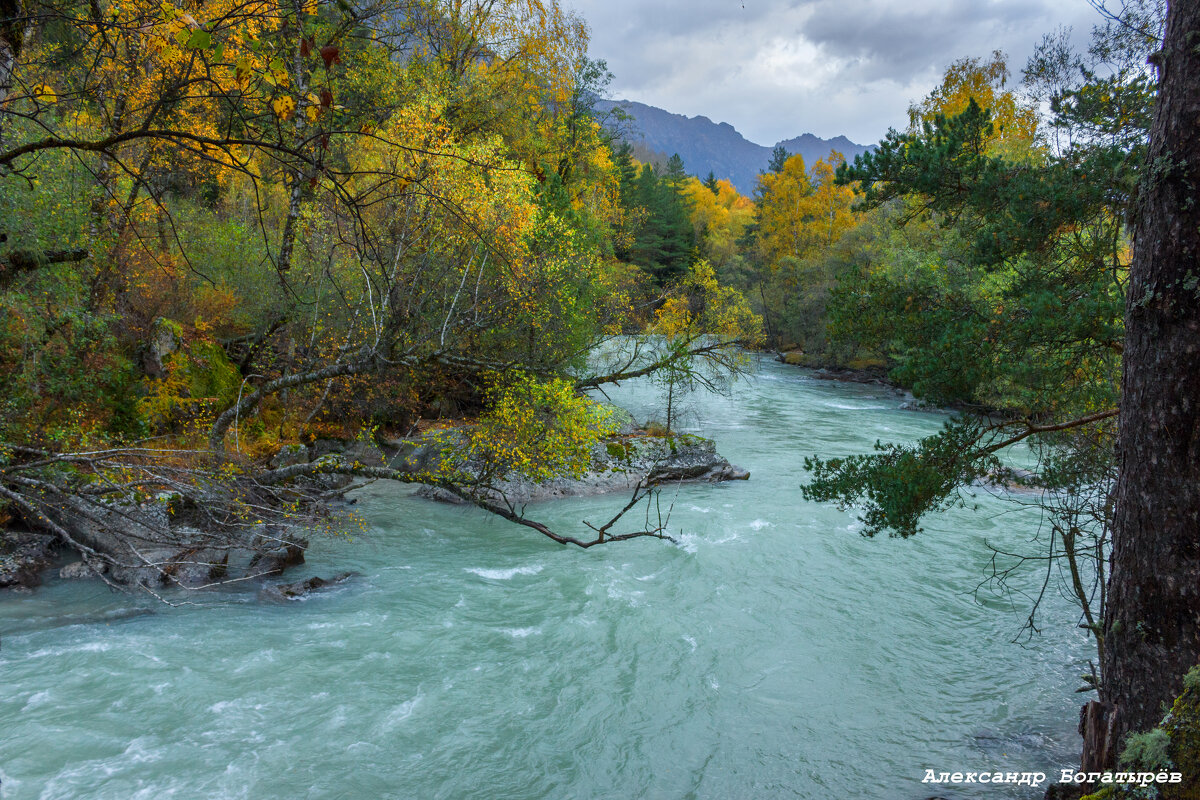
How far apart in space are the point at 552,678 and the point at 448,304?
756cm

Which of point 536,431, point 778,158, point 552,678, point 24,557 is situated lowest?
point 552,678

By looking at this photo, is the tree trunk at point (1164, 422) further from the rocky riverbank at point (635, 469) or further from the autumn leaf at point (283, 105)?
the rocky riverbank at point (635, 469)

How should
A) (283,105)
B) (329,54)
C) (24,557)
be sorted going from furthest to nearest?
A: (24,557) → (283,105) → (329,54)

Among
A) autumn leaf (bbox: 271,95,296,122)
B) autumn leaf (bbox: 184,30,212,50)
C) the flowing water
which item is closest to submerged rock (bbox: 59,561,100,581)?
the flowing water

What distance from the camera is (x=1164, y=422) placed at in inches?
163

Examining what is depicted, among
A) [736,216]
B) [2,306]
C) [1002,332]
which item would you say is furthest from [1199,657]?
[736,216]

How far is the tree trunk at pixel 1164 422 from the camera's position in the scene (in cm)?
402

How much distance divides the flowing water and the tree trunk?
3022 millimetres

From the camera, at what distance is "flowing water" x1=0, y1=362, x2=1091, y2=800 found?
630 centimetres

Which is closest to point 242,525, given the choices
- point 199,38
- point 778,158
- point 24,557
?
point 199,38

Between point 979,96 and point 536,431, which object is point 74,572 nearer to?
point 536,431

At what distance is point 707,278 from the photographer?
28469mm

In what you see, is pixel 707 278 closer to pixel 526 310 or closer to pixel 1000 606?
pixel 526 310

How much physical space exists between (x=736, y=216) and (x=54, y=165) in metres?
54.2
